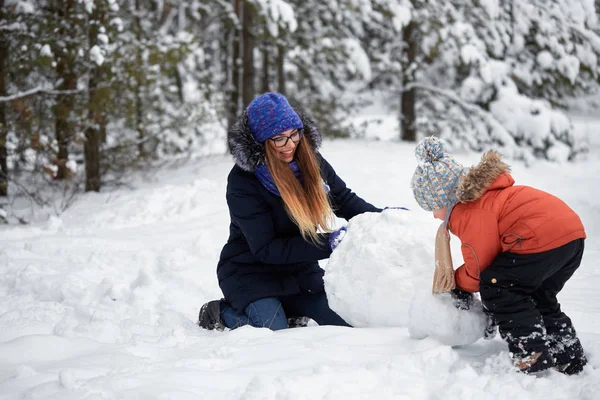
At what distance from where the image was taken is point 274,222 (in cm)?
337

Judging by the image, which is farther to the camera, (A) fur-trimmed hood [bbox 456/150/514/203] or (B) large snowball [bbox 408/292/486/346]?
(B) large snowball [bbox 408/292/486/346]

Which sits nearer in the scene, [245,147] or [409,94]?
[245,147]

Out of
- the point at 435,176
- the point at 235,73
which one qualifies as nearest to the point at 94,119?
the point at 235,73

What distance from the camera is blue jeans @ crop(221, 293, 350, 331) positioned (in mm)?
3316

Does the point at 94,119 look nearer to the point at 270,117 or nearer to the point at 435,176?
the point at 270,117

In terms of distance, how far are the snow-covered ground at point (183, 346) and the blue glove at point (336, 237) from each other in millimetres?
84

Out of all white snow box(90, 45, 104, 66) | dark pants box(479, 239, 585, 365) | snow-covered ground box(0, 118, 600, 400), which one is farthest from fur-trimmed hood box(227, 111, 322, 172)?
white snow box(90, 45, 104, 66)

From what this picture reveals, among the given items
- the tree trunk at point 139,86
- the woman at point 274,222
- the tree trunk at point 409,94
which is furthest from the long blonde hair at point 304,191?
the tree trunk at point 409,94

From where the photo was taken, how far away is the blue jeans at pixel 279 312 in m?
3.32

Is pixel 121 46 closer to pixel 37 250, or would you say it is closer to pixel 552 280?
pixel 37 250

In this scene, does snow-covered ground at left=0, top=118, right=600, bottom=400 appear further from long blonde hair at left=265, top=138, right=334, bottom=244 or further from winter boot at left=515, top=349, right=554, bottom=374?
long blonde hair at left=265, top=138, right=334, bottom=244

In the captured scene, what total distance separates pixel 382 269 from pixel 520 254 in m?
0.83

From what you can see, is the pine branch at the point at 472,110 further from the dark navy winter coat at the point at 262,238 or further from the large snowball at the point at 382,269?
the large snowball at the point at 382,269

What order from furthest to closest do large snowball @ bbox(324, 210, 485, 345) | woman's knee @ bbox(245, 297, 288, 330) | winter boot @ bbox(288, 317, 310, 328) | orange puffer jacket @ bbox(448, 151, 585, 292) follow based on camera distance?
winter boot @ bbox(288, 317, 310, 328)
woman's knee @ bbox(245, 297, 288, 330)
large snowball @ bbox(324, 210, 485, 345)
orange puffer jacket @ bbox(448, 151, 585, 292)
